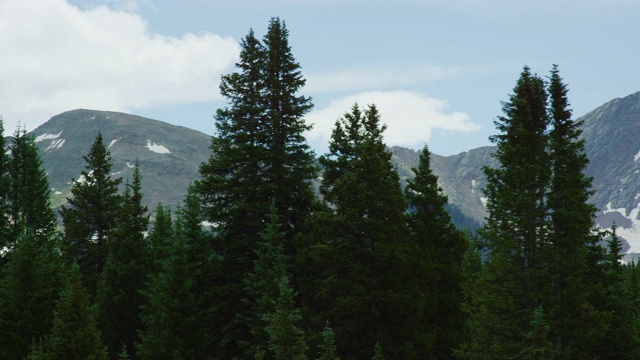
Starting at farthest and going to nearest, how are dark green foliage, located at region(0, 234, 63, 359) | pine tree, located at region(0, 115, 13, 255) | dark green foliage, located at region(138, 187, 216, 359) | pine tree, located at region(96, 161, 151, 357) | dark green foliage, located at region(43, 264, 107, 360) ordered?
pine tree, located at region(96, 161, 151, 357) → pine tree, located at region(0, 115, 13, 255) → dark green foliage, located at region(138, 187, 216, 359) → dark green foliage, located at region(0, 234, 63, 359) → dark green foliage, located at region(43, 264, 107, 360)

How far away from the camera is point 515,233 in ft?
92.1

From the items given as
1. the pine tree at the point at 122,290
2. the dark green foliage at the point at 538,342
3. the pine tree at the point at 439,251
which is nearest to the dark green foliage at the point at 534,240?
the dark green foliage at the point at 538,342

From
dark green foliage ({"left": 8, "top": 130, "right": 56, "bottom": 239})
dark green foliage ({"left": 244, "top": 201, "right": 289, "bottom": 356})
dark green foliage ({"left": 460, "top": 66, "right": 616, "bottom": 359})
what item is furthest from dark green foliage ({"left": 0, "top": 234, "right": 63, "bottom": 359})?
dark green foliage ({"left": 460, "top": 66, "right": 616, "bottom": 359})

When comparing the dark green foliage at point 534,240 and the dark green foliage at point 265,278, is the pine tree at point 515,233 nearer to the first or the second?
the dark green foliage at point 534,240

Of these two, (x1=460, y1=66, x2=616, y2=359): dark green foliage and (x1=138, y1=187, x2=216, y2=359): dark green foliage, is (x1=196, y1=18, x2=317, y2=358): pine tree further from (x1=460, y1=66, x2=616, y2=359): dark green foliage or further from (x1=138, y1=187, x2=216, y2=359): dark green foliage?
(x1=460, y1=66, x2=616, y2=359): dark green foliage

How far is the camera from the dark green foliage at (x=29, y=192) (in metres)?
44.7

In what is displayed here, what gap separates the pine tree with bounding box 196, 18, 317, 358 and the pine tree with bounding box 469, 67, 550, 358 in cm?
1054

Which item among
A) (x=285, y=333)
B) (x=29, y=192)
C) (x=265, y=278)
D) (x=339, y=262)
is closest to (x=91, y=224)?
(x=29, y=192)

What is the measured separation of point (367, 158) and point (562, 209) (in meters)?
9.19

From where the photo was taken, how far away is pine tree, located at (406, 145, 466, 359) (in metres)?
36.5

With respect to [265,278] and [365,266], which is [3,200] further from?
[365,266]

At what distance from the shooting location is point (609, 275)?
39.4 metres

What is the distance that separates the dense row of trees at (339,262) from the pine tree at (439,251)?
9cm

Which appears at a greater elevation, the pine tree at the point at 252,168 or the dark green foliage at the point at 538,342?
the pine tree at the point at 252,168
